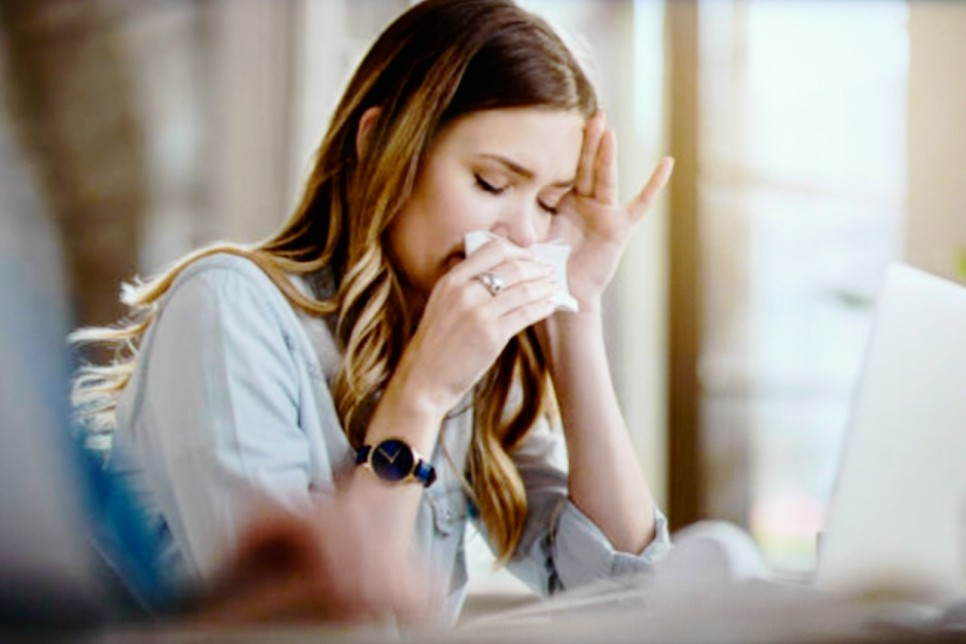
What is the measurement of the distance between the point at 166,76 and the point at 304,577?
0.46 m

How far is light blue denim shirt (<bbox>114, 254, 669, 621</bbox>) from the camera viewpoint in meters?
0.70

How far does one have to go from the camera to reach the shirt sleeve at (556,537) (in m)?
0.85

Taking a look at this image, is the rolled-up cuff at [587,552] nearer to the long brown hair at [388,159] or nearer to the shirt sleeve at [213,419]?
the long brown hair at [388,159]

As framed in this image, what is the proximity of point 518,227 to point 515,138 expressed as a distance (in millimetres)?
54

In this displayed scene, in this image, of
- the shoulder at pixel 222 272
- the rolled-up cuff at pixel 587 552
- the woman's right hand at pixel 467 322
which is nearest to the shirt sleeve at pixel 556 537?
the rolled-up cuff at pixel 587 552

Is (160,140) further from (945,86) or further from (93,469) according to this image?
(945,86)

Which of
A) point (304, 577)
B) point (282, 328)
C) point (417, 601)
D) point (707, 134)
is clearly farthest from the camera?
point (707, 134)

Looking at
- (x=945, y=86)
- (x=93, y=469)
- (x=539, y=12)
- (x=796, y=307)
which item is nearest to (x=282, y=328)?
(x=93, y=469)

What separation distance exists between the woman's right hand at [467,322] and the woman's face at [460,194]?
0.09ft

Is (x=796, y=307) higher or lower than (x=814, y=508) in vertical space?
higher

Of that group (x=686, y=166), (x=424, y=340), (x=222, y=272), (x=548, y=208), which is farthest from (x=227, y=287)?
(x=686, y=166)

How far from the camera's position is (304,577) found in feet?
1.55

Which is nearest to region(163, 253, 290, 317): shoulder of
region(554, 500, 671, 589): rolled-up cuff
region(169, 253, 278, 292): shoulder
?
region(169, 253, 278, 292): shoulder

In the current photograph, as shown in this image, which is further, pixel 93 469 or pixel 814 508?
pixel 814 508
